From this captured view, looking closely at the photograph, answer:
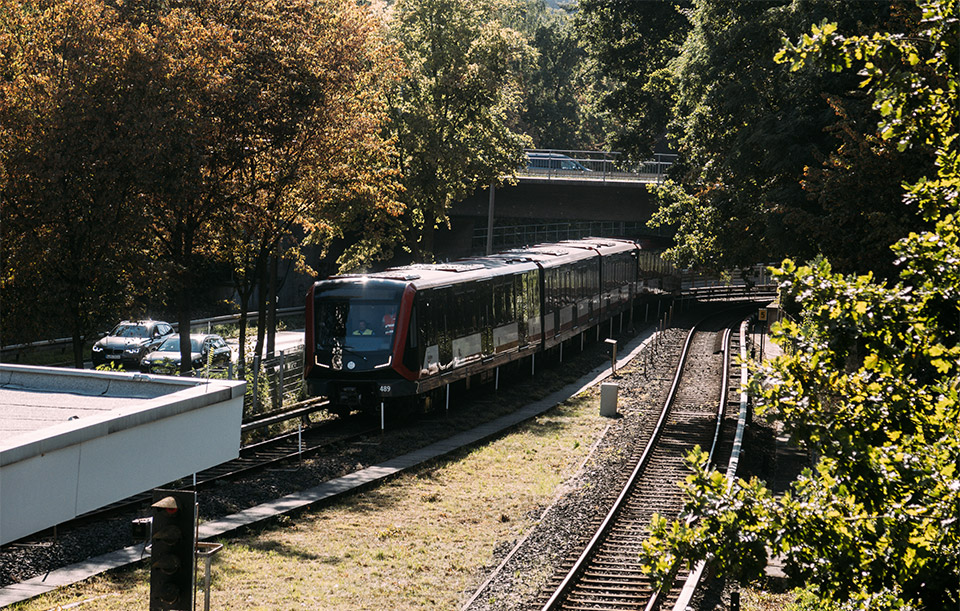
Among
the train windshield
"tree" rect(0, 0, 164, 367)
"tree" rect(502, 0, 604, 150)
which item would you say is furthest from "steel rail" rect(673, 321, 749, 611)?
"tree" rect(502, 0, 604, 150)

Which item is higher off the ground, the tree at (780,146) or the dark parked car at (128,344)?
the tree at (780,146)

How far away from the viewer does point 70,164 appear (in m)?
19.3

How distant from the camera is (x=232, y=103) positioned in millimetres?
22688

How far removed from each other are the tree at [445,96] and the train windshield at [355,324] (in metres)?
16.0

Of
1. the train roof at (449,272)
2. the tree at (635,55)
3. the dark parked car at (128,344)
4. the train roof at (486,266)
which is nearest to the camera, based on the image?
the train roof at (449,272)

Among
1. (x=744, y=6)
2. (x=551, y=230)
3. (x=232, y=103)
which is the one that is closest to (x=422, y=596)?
(x=232, y=103)

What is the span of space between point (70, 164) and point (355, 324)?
269 inches

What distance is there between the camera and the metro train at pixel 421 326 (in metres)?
23.1

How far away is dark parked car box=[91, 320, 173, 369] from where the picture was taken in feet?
106

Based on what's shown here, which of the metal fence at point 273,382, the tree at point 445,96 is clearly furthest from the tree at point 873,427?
the tree at point 445,96

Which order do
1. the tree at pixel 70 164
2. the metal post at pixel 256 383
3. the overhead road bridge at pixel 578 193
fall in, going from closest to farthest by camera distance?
the tree at pixel 70 164, the metal post at pixel 256 383, the overhead road bridge at pixel 578 193

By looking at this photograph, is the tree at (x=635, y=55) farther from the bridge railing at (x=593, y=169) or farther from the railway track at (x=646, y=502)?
the railway track at (x=646, y=502)

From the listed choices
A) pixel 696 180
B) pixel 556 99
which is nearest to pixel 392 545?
pixel 696 180

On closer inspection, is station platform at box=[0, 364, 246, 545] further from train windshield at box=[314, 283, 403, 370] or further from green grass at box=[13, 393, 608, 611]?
train windshield at box=[314, 283, 403, 370]
